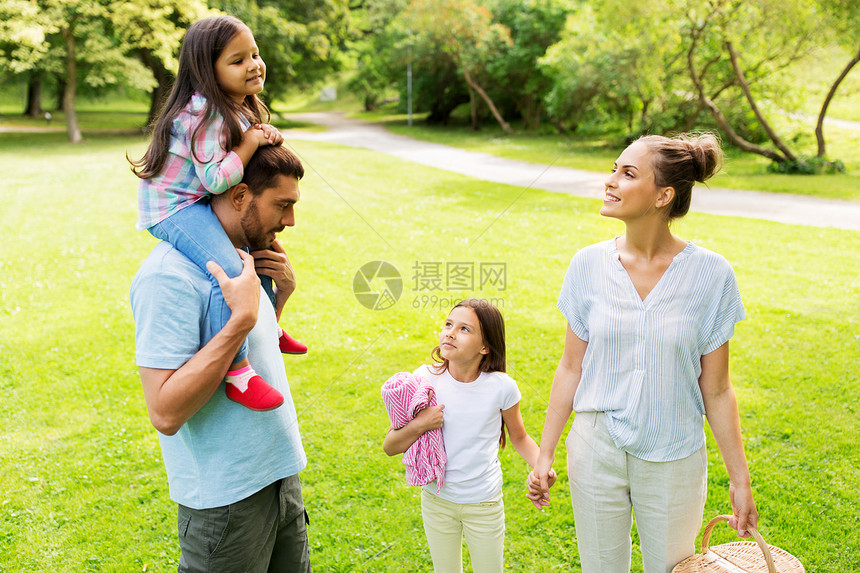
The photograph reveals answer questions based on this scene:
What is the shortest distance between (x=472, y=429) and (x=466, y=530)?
0.35 meters

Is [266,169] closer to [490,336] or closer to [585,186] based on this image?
[490,336]

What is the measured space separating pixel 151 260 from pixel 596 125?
17.6 metres

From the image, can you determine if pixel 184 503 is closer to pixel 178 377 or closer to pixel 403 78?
pixel 178 377

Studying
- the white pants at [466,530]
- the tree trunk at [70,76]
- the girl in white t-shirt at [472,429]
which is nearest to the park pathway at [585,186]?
the girl in white t-shirt at [472,429]

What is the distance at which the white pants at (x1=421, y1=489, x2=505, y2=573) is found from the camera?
2240mm

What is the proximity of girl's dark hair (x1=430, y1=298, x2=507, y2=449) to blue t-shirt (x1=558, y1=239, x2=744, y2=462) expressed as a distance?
1.17ft

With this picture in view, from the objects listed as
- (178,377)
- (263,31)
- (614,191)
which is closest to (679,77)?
(263,31)

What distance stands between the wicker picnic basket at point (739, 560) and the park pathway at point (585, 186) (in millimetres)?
3159

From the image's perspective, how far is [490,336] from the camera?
225cm

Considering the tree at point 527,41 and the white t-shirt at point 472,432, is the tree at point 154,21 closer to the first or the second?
the tree at point 527,41

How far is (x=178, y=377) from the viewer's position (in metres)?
1.49

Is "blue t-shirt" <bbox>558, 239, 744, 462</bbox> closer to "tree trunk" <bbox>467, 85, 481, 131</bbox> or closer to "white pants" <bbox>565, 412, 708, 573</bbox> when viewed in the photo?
"white pants" <bbox>565, 412, 708, 573</bbox>

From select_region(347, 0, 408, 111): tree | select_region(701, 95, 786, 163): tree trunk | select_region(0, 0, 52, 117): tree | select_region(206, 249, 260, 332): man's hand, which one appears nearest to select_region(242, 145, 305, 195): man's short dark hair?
select_region(206, 249, 260, 332): man's hand

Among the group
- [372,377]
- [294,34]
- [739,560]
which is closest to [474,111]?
[294,34]
